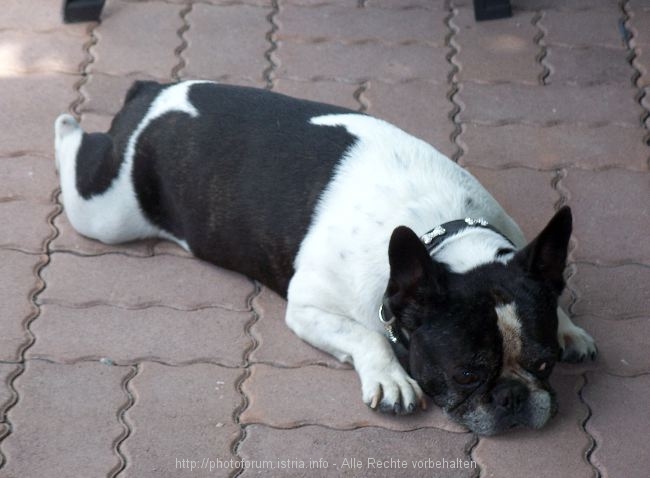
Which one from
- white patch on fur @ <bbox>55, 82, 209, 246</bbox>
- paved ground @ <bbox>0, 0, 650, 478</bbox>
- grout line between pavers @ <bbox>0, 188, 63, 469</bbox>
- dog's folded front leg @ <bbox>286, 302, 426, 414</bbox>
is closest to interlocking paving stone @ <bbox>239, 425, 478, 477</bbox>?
paved ground @ <bbox>0, 0, 650, 478</bbox>

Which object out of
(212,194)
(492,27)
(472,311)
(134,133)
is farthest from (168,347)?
(492,27)

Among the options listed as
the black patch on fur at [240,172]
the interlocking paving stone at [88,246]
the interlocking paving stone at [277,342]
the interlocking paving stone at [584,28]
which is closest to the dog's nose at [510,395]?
the interlocking paving stone at [277,342]

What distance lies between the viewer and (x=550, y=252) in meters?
4.02

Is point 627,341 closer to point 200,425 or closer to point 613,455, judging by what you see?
point 613,455

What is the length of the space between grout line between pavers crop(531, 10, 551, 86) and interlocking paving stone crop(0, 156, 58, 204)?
267 centimetres

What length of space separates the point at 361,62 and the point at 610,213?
175 centimetres

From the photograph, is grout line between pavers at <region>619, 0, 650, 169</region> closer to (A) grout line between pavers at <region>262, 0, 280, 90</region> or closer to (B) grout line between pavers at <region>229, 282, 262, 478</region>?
(A) grout line between pavers at <region>262, 0, 280, 90</region>

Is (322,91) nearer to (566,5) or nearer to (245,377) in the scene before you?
(566,5)

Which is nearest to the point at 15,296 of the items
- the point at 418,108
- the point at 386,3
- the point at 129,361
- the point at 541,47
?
the point at 129,361

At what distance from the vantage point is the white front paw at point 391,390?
14.1 feet

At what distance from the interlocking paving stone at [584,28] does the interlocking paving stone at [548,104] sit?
46 centimetres

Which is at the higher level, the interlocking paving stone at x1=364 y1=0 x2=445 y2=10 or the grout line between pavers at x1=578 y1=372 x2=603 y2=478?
the interlocking paving stone at x1=364 y1=0 x2=445 y2=10

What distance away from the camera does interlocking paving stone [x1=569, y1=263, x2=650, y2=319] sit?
4.90m

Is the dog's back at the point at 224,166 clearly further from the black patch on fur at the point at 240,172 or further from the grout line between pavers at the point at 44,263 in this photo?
the grout line between pavers at the point at 44,263
